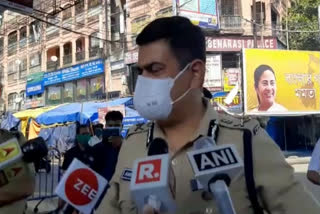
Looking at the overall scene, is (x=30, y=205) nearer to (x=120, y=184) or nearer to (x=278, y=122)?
(x=120, y=184)

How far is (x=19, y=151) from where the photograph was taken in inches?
→ 78.9

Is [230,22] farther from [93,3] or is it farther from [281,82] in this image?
[93,3]

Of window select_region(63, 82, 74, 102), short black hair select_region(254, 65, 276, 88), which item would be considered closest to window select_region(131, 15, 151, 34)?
window select_region(63, 82, 74, 102)

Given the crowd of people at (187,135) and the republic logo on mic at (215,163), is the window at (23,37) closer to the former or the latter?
the crowd of people at (187,135)

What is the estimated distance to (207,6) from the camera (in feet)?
64.1

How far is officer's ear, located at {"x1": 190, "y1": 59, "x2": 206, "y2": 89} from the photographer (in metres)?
1.59

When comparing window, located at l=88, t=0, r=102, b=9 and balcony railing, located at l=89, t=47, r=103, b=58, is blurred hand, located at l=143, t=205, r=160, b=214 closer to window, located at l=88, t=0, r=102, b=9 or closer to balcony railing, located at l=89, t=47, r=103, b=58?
balcony railing, located at l=89, t=47, r=103, b=58

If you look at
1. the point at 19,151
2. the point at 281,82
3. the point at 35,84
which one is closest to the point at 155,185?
the point at 19,151

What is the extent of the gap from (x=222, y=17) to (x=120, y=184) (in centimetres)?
1986

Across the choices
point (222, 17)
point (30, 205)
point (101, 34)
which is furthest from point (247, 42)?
point (30, 205)

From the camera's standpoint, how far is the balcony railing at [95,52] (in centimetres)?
2386

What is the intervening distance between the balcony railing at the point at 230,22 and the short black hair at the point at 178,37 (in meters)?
19.4

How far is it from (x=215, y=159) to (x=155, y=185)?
201 millimetres

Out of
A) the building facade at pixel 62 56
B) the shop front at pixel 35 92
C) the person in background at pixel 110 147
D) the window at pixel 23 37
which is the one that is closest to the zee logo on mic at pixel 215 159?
the person in background at pixel 110 147
